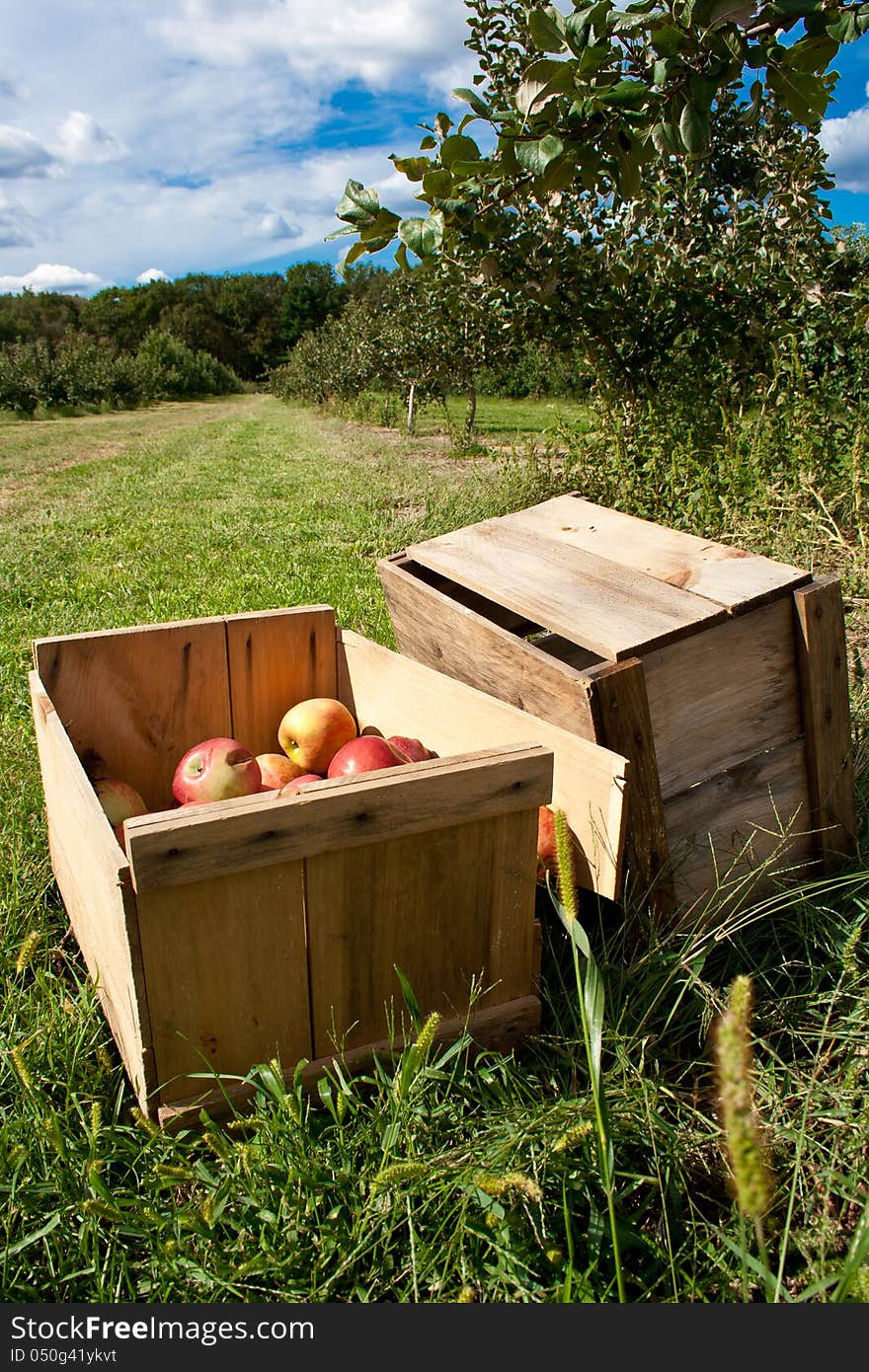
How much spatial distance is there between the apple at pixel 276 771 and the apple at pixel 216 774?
5cm

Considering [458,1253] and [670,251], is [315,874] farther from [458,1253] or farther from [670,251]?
[670,251]

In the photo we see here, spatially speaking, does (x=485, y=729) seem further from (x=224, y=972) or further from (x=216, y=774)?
(x=224, y=972)

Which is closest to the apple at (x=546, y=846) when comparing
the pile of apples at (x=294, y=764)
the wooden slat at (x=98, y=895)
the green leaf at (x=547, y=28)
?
the pile of apples at (x=294, y=764)

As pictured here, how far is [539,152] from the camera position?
176 centimetres

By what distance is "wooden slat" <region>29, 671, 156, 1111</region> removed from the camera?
1415 millimetres

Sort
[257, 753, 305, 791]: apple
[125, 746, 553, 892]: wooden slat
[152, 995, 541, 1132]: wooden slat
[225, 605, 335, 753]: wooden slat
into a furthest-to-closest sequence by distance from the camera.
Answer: [225, 605, 335, 753]: wooden slat → [257, 753, 305, 791]: apple → [152, 995, 541, 1132]: wooden slat → [125, 746, 553, 892]: wooden slat

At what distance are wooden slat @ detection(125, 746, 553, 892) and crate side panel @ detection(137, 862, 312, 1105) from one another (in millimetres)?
44

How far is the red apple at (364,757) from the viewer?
2029 mm

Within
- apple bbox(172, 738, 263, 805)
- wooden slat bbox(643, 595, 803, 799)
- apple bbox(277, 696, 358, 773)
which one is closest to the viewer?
wooden slat bbox(643, 595, 803, 799)

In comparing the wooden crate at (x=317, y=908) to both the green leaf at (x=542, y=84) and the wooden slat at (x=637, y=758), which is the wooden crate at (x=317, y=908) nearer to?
the wooden slat at (x=637, y=758)

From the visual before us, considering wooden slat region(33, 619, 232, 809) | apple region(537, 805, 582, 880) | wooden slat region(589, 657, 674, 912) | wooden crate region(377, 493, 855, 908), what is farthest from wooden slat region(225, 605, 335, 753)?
wooden slat region(589, 657, 674, 912)

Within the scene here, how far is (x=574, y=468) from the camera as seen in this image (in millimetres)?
6125

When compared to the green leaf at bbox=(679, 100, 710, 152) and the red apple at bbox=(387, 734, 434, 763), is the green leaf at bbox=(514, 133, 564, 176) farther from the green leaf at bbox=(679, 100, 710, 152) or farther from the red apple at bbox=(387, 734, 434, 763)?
the red apple at bbox=(387, 734, 434, 763)

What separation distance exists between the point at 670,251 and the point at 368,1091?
17.3 ft
